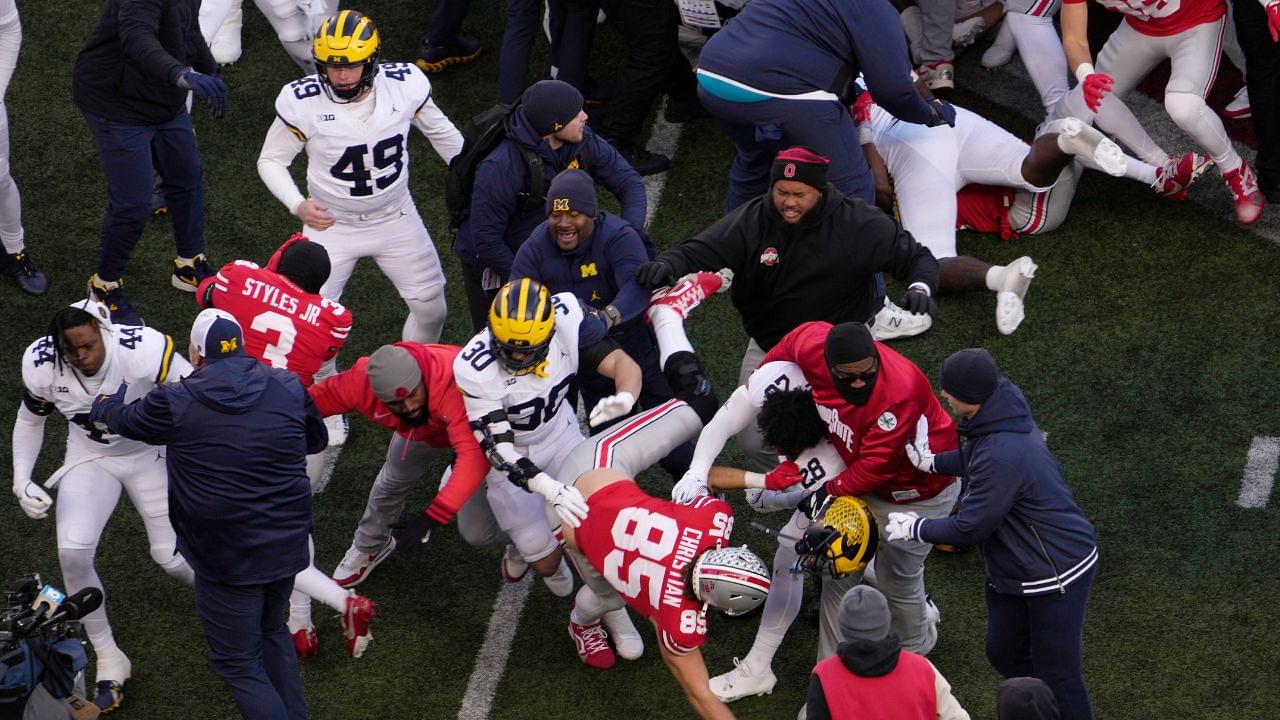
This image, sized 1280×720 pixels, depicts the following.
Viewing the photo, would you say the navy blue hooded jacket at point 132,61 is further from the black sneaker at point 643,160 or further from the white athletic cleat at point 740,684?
the white athletic cleat at point 740,684

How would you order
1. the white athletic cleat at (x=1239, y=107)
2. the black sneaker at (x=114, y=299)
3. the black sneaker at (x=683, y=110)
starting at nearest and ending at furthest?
the black sneaker at (x=114, y=299), the white athletic cleat at (x=1239, y=107), the black sneaker at (x=683, y=110)

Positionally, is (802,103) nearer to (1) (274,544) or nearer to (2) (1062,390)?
(2) (1062,390)

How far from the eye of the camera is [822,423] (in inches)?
211

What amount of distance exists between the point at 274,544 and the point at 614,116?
3593mm

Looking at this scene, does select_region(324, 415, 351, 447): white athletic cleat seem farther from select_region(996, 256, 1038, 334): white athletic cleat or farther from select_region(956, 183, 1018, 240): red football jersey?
select_region(956, 183, 1018, 240): red football jersey

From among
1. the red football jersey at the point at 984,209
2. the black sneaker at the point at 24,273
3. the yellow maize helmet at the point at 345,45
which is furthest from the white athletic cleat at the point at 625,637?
the black sneaker at the point at 24,273

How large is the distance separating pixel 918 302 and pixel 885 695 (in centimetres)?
174

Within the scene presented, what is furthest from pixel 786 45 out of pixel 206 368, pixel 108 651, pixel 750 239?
pixel 108 651

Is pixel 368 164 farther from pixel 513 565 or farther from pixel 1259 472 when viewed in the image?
pixel 1259 472

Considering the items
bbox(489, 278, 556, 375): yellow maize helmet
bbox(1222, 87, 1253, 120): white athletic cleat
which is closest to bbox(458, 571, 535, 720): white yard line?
bbox(489, 278, 556, 375): yellow maize helmet

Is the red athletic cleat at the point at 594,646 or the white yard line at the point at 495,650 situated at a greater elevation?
the red athletic cleat at the point at 594,646

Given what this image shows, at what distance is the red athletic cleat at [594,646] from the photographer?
6023 millimetres

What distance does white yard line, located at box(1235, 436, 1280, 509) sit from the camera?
6375 millimetres

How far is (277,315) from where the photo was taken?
5922 millimetres
